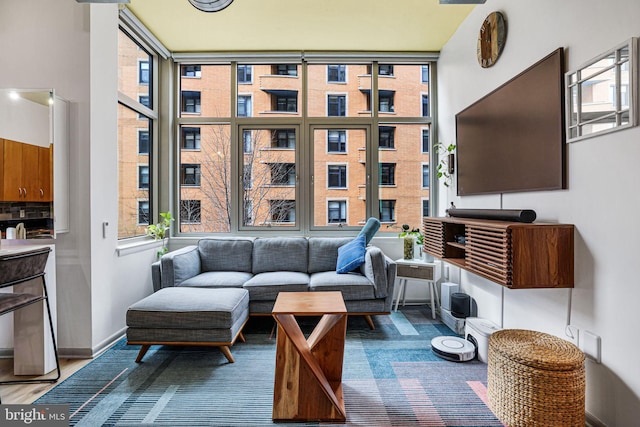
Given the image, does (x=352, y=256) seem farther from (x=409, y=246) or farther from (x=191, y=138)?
(x=191, y=138)

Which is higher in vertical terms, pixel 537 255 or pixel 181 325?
pixel 537 255

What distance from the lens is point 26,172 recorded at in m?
2.37

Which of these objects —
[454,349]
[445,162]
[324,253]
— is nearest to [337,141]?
[445,162]

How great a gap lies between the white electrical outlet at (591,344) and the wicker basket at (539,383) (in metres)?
0.11

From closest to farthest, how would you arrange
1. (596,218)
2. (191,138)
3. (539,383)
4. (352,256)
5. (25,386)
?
(539,383) → (596,218) → (25,386) → (352,256) → (191,138)

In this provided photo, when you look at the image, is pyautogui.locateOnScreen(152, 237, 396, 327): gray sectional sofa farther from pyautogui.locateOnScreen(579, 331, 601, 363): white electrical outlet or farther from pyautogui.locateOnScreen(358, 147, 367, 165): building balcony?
pyautogui.locateOnScreen(579, 331, 601, 363): white electrical outlet

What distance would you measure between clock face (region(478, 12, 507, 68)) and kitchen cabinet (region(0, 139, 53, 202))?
11.7ft

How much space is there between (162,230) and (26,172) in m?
1.44

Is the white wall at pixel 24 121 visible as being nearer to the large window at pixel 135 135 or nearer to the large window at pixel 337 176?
the large window at pixel 135 135

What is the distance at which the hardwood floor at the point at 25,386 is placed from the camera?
1958mm

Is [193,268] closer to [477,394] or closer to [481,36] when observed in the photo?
[477,394]

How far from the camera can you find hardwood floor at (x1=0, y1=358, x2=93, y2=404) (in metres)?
1.96

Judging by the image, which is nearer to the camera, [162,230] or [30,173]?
[30,173]

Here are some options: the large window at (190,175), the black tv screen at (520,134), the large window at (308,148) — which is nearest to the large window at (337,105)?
the large window at (308,148)
